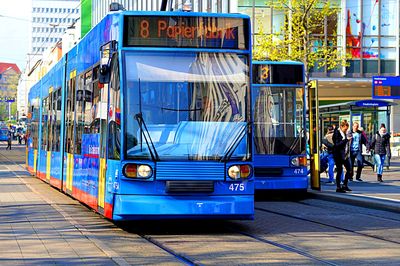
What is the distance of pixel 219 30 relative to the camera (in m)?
11.8

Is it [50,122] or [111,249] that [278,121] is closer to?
[50,122]

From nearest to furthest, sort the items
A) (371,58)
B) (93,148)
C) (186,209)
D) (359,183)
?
(186,209) → (93,148) → (359,183) → (371,58)

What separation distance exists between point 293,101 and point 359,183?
6665 millimetres

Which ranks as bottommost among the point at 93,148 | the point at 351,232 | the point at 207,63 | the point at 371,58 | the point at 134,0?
the point at 351,232

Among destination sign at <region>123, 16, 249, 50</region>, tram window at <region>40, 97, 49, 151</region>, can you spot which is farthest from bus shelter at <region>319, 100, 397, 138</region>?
destination sign at <region>123, 16, 249, 50</region>

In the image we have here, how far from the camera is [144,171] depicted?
1111cm

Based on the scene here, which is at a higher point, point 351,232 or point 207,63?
point 207,63

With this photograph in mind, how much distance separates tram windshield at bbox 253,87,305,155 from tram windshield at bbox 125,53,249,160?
677 cm

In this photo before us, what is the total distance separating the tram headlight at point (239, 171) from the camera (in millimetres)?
11312

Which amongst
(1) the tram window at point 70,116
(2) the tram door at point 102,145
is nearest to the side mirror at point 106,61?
(2) the tram door at point 102,145

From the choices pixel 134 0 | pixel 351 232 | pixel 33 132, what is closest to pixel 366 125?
pixel 33 132

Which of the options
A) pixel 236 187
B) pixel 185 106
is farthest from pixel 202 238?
pixel 185 106

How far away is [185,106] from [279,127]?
732 centimetres

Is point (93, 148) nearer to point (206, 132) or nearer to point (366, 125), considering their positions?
point (206, 132)
